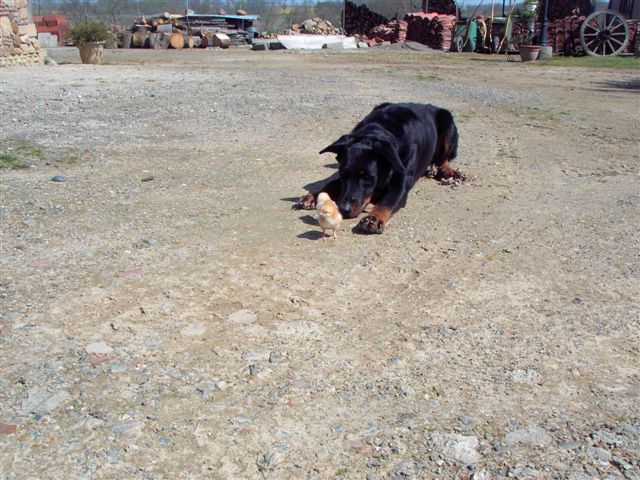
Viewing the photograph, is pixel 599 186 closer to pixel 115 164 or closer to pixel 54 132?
pixel 115 164

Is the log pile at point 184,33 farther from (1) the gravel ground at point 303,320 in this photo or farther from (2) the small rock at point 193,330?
(2) the small rock at point 193,330

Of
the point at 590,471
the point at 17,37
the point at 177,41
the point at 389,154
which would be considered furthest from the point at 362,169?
the point at 177,41

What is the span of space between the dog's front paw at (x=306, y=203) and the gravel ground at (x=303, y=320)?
13cm

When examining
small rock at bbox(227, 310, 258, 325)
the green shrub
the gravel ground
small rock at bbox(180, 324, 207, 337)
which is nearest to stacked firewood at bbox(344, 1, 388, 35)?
the green shrub

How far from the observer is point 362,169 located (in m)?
5.32

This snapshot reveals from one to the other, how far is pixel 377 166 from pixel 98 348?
2831 mm

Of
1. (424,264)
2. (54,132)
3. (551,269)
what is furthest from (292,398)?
(54,132)

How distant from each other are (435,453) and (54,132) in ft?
24.1

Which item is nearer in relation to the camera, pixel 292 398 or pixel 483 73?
pixel 292 398

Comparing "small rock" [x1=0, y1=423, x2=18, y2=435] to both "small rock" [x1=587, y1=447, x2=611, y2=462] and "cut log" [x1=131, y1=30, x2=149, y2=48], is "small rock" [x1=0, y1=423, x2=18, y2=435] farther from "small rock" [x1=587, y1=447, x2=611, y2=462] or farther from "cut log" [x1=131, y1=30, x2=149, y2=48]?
"cut log" [x1=131, y1=30, x2=149, y2=48]

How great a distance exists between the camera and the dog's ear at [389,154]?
17.6 ft

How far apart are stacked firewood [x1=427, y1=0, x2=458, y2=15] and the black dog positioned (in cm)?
3491

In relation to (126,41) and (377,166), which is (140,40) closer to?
(126,41)

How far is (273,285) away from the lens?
414 centimetres
